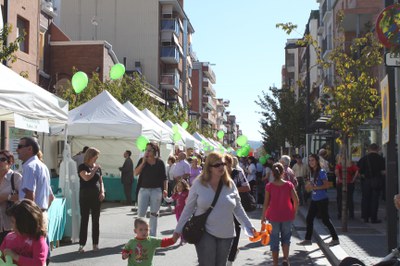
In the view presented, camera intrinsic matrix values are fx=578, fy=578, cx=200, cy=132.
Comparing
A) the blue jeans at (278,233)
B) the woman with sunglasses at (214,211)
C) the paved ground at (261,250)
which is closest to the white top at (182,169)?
the paved ground at (261,250)

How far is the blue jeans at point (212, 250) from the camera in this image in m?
5.70

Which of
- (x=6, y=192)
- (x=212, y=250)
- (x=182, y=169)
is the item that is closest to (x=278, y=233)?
(x=212, y=250)

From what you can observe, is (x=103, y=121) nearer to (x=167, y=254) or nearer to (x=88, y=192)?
(x=88, y=192)

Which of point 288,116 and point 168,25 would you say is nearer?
point 288,116

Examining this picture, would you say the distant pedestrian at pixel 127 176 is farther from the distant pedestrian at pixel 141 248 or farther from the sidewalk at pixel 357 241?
the distant pedestrian at pixel 141 248

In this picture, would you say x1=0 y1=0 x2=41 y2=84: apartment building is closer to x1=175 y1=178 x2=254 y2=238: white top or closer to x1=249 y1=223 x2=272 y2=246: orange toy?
x1=249 y1=223 x2=272 y2=246: orange toy

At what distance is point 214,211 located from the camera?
5719 mm

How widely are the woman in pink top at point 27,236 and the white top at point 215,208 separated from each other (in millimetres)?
1702

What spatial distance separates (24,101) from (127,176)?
10082 millimetres

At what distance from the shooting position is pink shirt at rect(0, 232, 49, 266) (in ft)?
14.3

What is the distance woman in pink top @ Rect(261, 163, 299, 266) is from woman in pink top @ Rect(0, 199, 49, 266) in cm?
459

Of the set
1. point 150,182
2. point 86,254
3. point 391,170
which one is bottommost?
point 86,254

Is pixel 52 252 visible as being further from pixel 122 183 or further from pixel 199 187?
pixel 122 183

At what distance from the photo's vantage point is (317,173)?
10.6 metres
